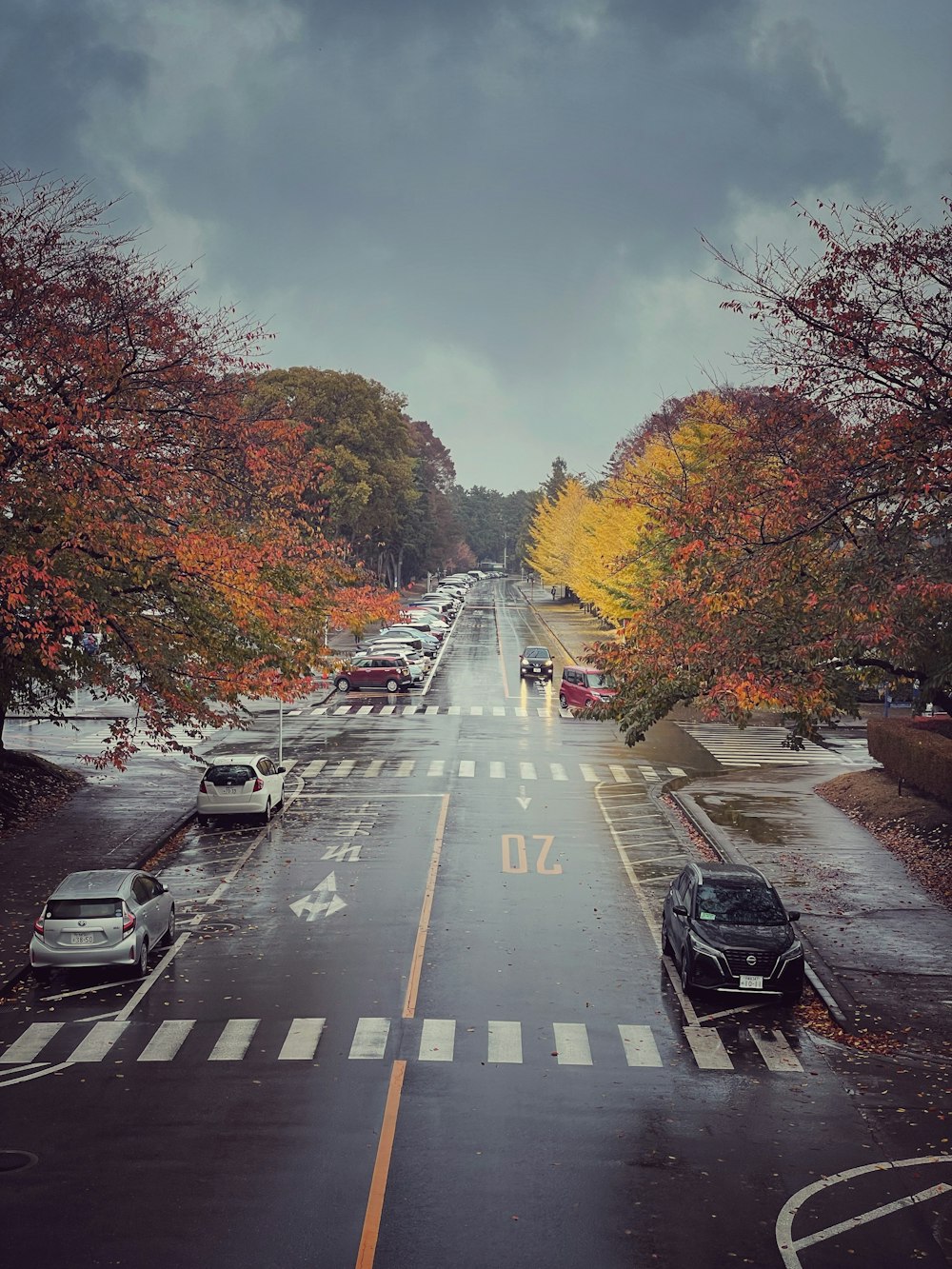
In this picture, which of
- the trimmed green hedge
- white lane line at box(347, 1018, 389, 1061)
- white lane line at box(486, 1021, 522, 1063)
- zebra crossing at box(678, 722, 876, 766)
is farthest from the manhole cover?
zebra crossing at box(678, 722, 876, 766)

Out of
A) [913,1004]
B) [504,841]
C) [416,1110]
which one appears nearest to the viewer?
[416,1110]

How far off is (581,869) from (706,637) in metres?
6.26

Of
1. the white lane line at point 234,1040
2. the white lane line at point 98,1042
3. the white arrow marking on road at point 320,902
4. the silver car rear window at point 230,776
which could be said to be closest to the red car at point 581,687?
the silver car rear window at point 230,776

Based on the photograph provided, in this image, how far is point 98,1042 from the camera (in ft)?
52.9

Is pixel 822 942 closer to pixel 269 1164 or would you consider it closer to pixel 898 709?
pixel 269 1164

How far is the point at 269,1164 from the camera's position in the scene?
12.4 m

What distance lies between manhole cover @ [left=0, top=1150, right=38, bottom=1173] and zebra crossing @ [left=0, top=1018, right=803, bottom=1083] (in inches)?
100

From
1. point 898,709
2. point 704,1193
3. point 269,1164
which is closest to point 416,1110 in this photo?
point 269,1164

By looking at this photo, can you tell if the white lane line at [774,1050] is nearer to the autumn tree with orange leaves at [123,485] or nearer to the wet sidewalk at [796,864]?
the wet sidewalk at [796,864]

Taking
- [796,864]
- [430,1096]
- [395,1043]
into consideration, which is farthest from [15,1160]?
[796,864]

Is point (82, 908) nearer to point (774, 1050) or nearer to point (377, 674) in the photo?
point (774, 1050)

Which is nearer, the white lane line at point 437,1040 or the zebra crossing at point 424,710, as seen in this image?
the white lane line at point 437,1040

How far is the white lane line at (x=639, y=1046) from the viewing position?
51.5 feet

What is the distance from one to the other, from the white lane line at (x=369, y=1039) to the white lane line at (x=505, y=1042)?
132cm
